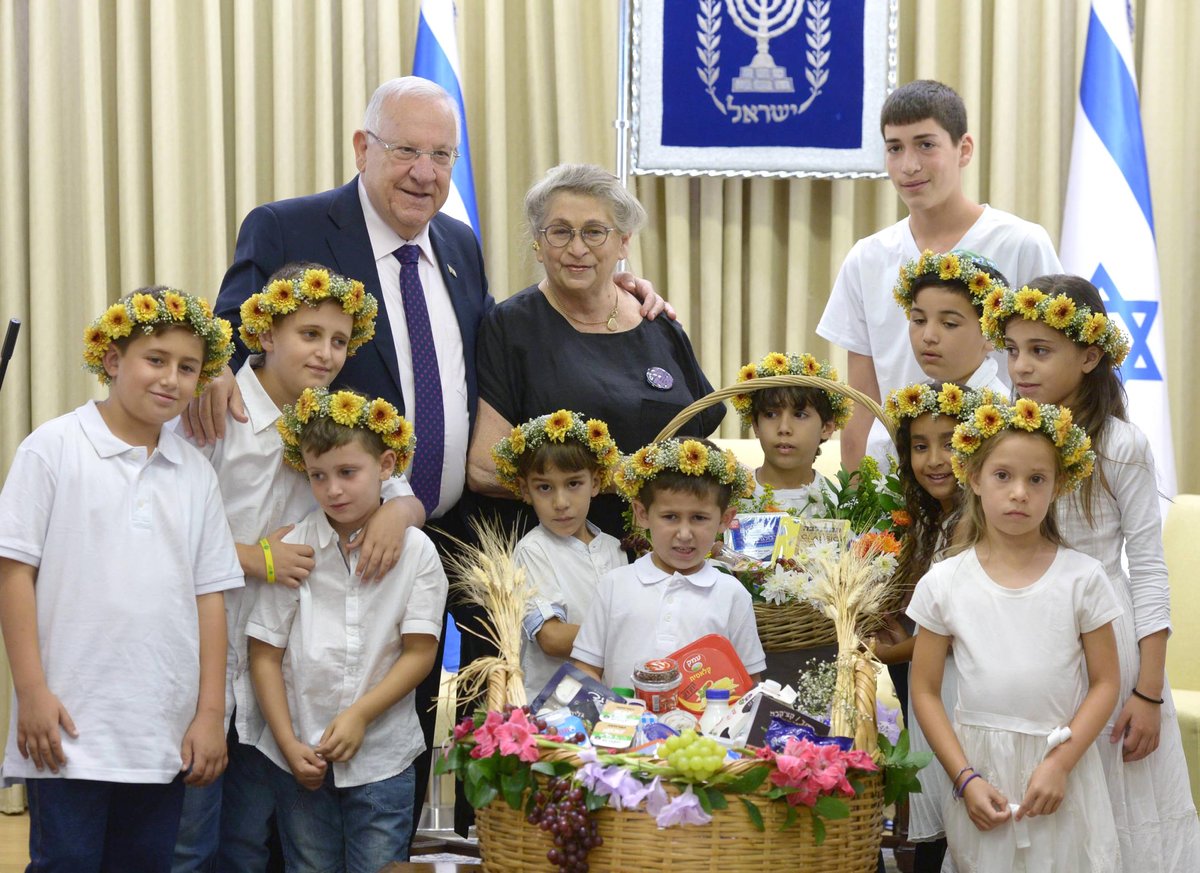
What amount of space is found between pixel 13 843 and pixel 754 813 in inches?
128

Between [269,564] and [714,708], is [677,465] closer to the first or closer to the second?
[714,708]

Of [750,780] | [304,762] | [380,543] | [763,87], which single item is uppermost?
[763,87]

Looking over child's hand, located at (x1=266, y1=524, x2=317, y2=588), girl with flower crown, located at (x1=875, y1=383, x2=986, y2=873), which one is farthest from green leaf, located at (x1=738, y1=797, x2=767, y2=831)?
child's hand, located at (x1=266, y1=524, x2=317, y2=588)

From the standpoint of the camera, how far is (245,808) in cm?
289

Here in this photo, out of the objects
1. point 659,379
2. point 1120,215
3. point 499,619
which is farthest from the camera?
point 1120,215

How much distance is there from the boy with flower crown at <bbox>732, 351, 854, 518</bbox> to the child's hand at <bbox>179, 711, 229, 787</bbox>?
1.32 m

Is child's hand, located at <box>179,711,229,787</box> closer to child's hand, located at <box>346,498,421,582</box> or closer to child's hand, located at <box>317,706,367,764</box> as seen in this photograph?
child's hand, located at <box>317,706,367,764</box>

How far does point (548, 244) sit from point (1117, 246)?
8.13 ft

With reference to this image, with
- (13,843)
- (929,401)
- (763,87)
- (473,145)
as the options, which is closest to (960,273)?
(929,401)

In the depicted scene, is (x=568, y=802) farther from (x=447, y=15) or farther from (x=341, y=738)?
(x=447, y=15)

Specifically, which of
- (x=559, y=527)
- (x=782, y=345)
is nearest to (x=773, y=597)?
(x=559, y=527)

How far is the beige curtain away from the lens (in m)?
4.91

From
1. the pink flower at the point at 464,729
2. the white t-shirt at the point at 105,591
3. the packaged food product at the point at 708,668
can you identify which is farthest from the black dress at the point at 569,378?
the white t-shirt at the point at 105,591

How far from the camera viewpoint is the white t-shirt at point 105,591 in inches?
101
